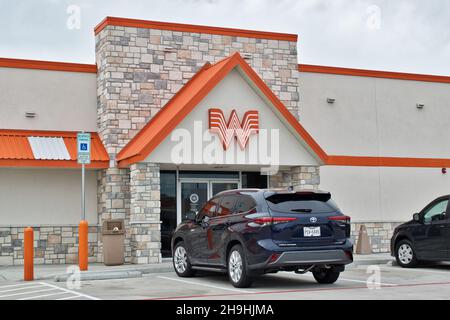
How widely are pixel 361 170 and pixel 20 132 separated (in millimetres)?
10812

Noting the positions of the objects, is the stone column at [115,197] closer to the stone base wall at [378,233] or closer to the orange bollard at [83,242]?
the orange bollard at [83,242]

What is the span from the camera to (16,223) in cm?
1972

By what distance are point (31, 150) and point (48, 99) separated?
190 centimetres

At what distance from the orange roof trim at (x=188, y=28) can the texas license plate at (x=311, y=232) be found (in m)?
10.6

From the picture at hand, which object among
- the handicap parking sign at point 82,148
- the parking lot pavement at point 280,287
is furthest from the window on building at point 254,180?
the handicap parking sign at point 82,148

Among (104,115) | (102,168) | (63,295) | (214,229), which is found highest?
(104,115)

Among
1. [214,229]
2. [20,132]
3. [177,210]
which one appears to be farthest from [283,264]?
[20,132]

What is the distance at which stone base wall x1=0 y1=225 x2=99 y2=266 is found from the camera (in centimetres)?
1950

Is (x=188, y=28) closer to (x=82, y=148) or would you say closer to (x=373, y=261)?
(x=82, y=148)

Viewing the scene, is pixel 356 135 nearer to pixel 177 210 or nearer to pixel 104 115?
pixel 177 210

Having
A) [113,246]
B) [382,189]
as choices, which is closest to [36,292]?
[113,246]

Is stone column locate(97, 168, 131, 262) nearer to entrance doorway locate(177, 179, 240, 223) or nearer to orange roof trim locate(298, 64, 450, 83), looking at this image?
entrance doorway locate(177, 179, 240, 223)

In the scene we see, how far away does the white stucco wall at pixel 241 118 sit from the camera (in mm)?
19369
